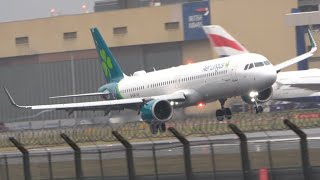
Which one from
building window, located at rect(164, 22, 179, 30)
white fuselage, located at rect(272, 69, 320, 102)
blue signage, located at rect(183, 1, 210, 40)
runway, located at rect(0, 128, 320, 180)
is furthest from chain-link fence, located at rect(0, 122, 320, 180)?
building window, located at rect(164, 22, 179, 30)

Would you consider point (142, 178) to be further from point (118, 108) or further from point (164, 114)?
point (118, 108)

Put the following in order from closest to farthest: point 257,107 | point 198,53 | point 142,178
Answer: point 142,178
point 257,107
point 198,53

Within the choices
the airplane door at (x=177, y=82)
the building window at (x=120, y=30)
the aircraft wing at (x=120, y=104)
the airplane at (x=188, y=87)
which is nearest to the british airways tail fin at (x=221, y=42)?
the airplane at (x=188, y=87)

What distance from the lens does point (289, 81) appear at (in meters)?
71.7

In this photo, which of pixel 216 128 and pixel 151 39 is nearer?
pixel 216 128

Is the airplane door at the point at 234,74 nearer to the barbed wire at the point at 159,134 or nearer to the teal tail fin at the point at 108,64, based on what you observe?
the barbed wire at the point at 159,134

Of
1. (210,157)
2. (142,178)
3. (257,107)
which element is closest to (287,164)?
(210,157)

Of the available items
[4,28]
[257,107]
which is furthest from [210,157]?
[4,28]

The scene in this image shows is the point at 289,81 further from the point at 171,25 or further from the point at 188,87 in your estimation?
the point at 171,25

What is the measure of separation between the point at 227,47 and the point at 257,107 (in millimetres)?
32276

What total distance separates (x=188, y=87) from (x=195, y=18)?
49.6m

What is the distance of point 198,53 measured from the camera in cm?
9912

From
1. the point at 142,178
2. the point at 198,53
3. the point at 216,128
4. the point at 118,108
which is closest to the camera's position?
the point at 142,178

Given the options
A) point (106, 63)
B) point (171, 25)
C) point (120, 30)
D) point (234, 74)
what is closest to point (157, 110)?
point (234, 74)
